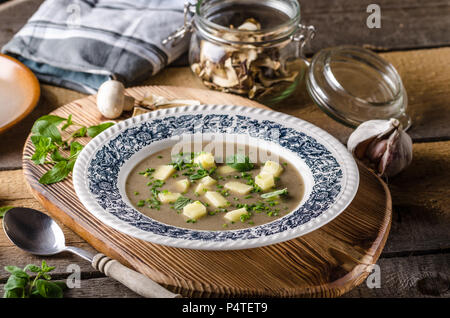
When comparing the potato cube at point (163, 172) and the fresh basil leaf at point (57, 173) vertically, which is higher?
the fresh basil leaf at point (57, 173)

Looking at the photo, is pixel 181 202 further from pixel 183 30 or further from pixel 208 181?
pixel 183 30

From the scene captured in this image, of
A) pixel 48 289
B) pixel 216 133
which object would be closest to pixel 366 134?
pixel 216 133

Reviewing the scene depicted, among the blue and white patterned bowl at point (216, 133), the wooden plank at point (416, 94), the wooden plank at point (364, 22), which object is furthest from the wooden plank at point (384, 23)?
the blue and white patterned bowl at point (216, 133)

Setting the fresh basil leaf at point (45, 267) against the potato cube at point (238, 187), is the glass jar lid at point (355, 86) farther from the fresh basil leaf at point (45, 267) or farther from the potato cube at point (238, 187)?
the fresh basil leaf at point (45, 267)

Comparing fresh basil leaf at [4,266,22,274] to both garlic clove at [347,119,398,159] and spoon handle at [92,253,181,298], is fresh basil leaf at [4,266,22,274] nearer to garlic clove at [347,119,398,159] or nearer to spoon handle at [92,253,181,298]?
spoon handle at [92,253,181,298]

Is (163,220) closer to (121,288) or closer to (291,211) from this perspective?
(121,288)
